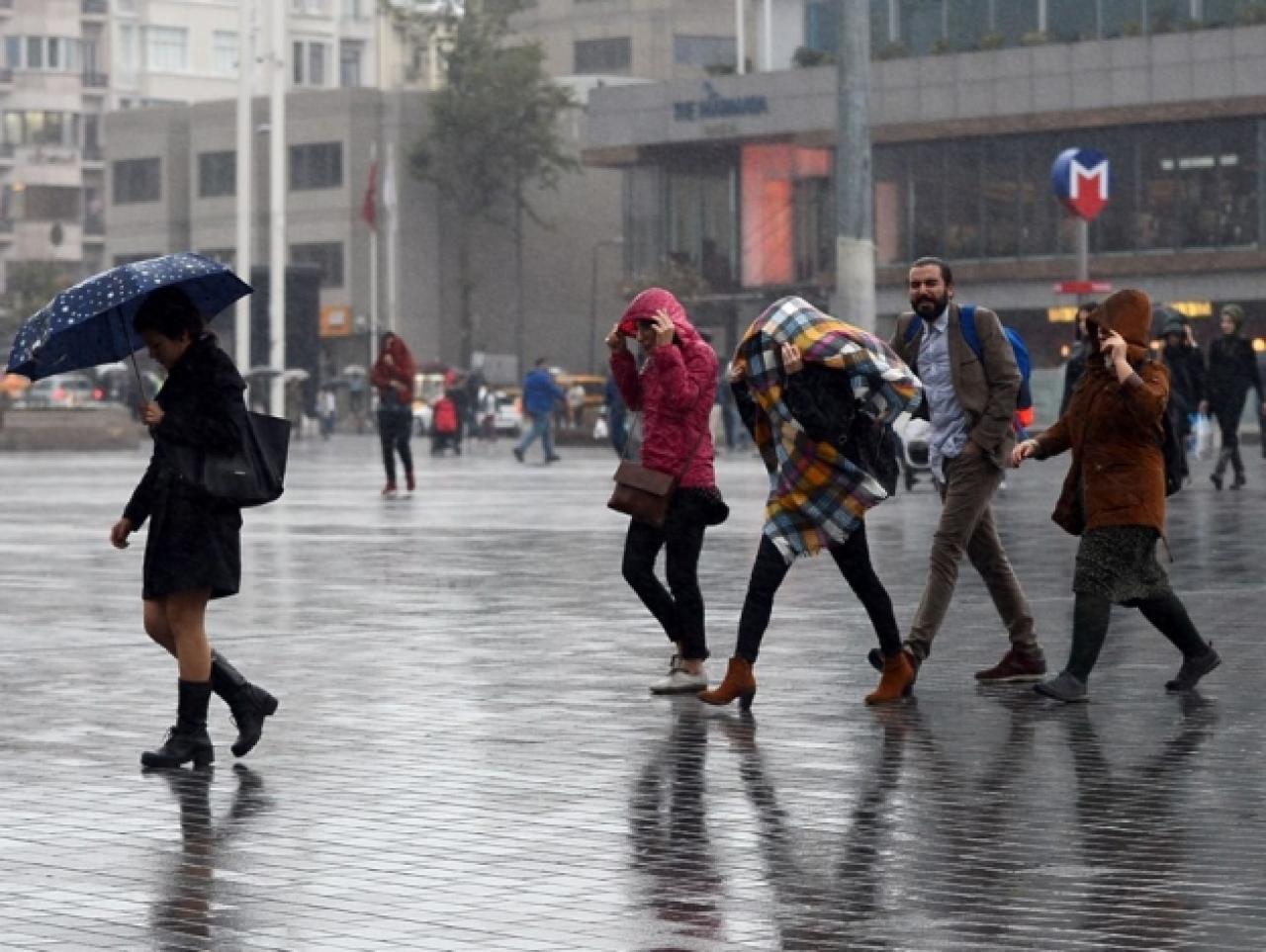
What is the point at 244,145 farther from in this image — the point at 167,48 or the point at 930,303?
the point at 167,48

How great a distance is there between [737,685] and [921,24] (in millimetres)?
68987

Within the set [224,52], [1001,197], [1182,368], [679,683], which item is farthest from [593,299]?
[679,683]

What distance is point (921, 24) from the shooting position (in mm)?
78875

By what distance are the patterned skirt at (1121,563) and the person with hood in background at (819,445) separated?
0.77 meters

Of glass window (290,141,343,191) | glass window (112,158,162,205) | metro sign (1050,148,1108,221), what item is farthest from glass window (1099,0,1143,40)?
glass window (112,158,162,205)

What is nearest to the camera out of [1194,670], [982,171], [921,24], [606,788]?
[606,788]

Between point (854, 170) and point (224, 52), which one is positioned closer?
point (854, 170)

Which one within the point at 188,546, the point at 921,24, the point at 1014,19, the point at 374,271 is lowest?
the point at 188,546

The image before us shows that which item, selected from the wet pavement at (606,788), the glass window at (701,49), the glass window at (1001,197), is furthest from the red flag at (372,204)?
the wet pavement at (606,788)

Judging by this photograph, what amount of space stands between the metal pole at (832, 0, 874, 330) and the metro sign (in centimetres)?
928

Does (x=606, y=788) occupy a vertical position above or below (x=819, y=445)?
below

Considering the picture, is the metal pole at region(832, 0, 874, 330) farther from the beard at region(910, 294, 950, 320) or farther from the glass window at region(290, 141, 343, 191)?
the glass window at region(290, 141, 343, 191)

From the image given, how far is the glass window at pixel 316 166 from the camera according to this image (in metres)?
104

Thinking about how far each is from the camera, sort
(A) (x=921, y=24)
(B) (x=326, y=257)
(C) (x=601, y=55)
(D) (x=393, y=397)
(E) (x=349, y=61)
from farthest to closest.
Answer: (E) (x=349, y=61), (C) (x=601, y=55), (B) (x=326, y=257), (A) (x=921, y=24), (D) (x=393, y=397)
